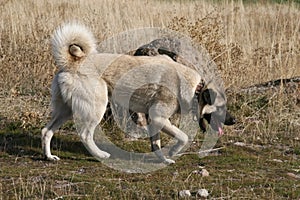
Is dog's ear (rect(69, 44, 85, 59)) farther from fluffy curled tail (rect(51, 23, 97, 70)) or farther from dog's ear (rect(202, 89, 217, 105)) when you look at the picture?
dog's ear (rect(202, 89, 217, 105))

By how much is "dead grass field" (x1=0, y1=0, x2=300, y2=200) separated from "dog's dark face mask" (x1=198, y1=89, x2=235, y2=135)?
0.29 meters

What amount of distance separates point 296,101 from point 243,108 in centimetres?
79

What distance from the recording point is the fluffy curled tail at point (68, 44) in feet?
16.6

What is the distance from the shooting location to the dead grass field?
4316mm

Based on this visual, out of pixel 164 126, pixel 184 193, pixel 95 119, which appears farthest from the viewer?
pixel 164 126

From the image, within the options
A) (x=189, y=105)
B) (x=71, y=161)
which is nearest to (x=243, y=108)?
(x=189, y=105)

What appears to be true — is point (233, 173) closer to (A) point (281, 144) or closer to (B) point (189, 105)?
(B) point (189, 105)

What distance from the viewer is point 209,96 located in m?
5.48

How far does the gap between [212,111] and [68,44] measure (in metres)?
1.66

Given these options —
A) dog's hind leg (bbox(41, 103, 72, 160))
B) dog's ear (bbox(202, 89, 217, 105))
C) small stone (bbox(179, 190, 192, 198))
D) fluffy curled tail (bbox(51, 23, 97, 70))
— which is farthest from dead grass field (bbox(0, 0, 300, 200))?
fluffy curled tail (bbox(51, 23, 97, 70))

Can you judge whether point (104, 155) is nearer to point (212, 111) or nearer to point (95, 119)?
point (95, 119)

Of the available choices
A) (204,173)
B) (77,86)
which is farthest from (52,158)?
(204,173)

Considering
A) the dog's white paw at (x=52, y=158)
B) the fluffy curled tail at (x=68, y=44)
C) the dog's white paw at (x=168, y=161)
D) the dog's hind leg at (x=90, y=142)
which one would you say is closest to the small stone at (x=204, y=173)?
the dog's white paw at (x=168, y=161)

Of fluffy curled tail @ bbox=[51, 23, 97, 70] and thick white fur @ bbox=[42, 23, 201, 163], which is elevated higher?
fluffy curled tail @ bbox=[51, 23, 97, 70]
